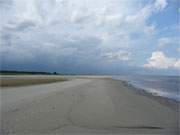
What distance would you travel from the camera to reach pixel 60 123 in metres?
8.21

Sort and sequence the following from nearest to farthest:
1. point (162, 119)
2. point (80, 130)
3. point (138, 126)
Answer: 1. point (80, 130)
2. point (138, 126)
3. point (162, 119)

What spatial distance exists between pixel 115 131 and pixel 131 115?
2896 millimetres

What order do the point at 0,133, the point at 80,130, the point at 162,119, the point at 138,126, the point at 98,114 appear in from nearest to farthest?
the point at 0,133 → the point at 80,130 → the point at 138,126 → the point at 162,119 → the point at 98,114

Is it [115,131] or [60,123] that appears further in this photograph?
[60,123]

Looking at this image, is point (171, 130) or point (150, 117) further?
point (150, 117)

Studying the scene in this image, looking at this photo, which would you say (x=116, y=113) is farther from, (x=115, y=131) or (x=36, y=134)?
(x=36, y=134)

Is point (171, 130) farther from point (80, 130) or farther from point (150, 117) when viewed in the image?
point (80, 130)

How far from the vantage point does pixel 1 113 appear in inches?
384

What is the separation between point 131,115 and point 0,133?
603cm

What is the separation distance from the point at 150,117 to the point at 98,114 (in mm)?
2519

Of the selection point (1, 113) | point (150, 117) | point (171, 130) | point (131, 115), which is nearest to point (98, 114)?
point (131, 115)

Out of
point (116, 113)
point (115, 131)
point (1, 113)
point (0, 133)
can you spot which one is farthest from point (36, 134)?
point (116, 113)

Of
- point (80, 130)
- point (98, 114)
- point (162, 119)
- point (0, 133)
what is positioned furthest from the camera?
point (98, 114)

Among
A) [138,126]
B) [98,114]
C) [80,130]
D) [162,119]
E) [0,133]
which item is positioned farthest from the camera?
[98,114]
